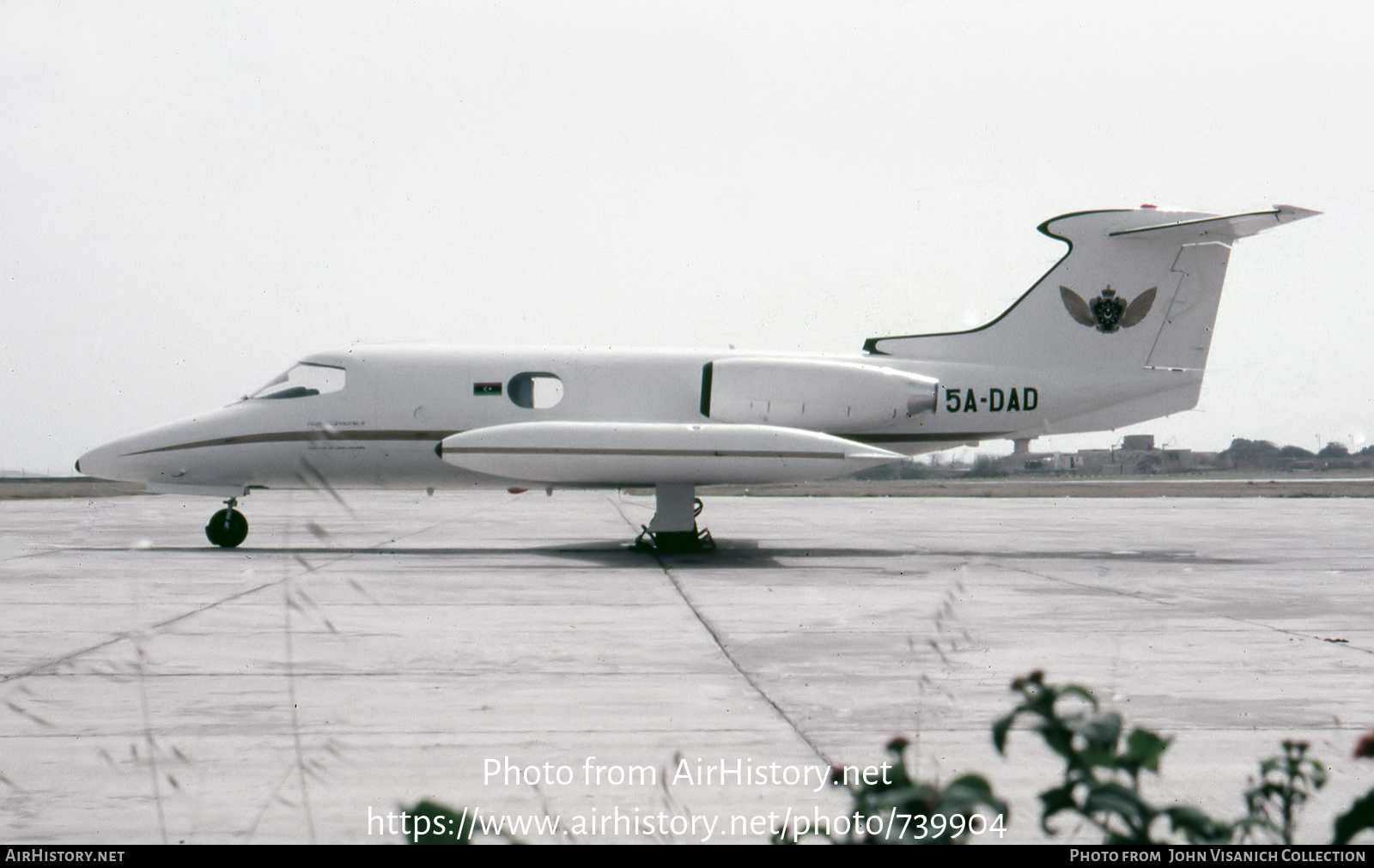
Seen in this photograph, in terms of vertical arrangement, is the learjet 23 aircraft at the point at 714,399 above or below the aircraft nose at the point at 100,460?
above

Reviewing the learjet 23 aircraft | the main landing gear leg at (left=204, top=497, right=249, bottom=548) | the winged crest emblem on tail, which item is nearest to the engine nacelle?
the learjet 23 aircraft

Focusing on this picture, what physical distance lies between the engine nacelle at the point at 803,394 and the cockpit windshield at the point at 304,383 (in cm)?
564

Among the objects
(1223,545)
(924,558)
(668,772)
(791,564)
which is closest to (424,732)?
(668,772)

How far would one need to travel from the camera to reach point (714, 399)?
60.7 ft

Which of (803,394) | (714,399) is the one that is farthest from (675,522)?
(803,394)

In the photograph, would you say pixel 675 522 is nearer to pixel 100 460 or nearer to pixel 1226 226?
pixel 100 460

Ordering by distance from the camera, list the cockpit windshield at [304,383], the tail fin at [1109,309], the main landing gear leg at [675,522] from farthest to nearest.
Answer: the tail fin at [1109,309] → the cockpit windshield at [304,383] → the main landing gear leg at [675,522]

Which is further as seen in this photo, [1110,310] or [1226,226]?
[1110,310]

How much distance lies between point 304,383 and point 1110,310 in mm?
12712

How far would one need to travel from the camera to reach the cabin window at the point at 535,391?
18.4m

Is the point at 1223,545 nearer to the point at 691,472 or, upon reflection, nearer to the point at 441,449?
the point at 691,472

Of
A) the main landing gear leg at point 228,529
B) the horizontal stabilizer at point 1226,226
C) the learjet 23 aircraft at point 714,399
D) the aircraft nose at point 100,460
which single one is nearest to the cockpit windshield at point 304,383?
the learjet 23 aircraft at point 714,399

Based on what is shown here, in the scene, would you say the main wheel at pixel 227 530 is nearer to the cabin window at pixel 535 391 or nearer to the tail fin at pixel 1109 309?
the cabin window at pixel 535 391
